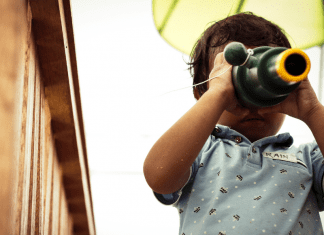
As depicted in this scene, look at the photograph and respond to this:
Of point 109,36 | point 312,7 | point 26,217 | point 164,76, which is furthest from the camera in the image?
point 164,76

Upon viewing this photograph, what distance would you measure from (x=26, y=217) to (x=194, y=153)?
286mm

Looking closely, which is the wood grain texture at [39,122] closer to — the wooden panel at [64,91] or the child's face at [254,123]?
the wooden panel at [64,91]

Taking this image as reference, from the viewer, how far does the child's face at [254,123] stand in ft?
1.92

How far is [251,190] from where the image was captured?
540mm

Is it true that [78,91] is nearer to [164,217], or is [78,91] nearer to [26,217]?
[26,217]

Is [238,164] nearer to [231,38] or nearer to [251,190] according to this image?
[251,190]

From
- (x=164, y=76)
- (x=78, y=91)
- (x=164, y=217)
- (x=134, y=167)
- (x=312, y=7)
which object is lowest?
(x=164, y=217)

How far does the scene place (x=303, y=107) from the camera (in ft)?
1.67

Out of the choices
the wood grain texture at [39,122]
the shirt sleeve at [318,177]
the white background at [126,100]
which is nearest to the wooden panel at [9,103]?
the wood grain texture at [39,122]

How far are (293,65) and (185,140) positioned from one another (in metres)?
0.19

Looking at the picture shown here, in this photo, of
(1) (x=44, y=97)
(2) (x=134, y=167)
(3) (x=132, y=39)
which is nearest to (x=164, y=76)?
(3) (x=132, y=39)

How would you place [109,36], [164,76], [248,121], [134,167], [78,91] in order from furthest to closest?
[134,167] → [164,76] → [109,36] → [78,91] → [248,121]

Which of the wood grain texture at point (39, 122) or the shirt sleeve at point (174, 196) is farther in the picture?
the shirt sleeve at point (174, 196)

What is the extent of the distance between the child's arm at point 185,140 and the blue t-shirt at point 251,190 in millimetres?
102
